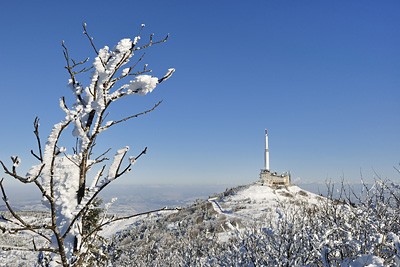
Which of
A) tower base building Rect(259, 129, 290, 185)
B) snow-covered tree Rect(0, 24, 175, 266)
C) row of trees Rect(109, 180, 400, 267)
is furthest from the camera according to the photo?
tower base building Rect(259, 129, 290, 185)

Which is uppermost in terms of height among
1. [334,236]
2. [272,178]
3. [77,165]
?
[77,165]

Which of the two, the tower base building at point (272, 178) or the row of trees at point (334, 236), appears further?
the tower base building at point (272, 178)

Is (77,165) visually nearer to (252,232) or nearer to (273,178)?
(252,232)

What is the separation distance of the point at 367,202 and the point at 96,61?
8.21 m

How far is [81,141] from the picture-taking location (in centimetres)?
242

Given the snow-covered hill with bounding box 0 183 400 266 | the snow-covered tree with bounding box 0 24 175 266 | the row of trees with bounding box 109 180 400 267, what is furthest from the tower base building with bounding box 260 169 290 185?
the snow-covered tree with bounding box 0 24 175 266

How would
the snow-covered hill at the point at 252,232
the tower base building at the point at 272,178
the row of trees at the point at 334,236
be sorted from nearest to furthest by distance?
1. the row of trees at the point at 334,236
2. the snow-covered hill at the point at 252,232
3. the tower base building at the point at 272,178

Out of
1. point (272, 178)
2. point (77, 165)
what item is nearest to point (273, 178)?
point (272, 178)

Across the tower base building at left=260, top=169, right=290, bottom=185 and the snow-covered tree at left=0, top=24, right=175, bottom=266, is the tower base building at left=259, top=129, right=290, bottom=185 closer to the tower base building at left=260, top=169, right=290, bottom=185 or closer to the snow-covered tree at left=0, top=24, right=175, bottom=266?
the tower base building at left=260, top=169, right=290, bottom=185

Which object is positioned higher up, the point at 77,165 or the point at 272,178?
the point at 77,165

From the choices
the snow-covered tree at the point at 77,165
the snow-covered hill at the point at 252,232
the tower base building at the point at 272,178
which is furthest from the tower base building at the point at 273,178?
the snow-covered tree at the point at 77,165

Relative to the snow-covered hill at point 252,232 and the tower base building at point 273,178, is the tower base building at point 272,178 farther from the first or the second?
the snow-covered hill at point 252,232

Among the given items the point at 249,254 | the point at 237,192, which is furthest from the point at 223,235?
the point at 249,254

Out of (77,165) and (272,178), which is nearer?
(77,165)
